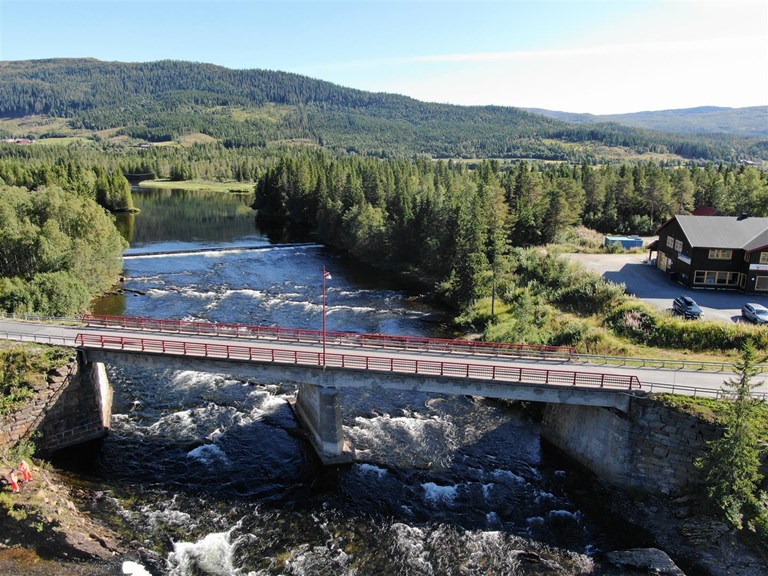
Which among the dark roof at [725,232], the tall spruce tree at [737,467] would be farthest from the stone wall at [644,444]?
the dark roof at [725,232]

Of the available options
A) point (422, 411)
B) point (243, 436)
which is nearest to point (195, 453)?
point (243, 436)

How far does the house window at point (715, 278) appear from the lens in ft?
199

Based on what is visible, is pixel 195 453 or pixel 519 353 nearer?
pixel 195 453

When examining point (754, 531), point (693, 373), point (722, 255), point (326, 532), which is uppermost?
point (722, 255)

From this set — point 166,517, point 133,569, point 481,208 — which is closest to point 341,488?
point 166,517

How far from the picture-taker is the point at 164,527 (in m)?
33.0

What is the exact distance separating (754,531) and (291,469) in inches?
1101

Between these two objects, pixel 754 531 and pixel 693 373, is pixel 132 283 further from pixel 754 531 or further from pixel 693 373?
pixel 754 531

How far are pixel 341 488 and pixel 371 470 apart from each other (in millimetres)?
2777

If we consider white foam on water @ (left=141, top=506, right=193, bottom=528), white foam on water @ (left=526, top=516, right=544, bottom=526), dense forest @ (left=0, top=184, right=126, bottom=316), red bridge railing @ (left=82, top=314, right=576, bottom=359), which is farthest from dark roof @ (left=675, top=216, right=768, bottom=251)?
dense forest @ (left=0, top=184, right=126, bottom=316)

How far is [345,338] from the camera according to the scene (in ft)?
150

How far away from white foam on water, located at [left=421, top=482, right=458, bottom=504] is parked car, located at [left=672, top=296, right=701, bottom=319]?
2993 centimetres

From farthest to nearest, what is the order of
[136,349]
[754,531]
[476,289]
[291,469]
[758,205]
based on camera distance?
1. [758,205]
2. [476,289]
3. [136,349]
4. [291,469]
5. [754,531]

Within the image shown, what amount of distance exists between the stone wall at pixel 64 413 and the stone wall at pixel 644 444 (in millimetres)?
36186
